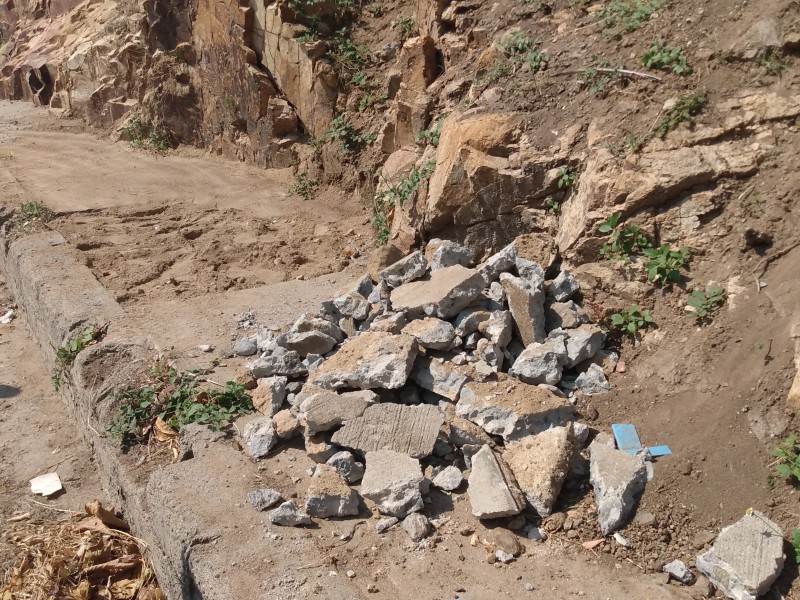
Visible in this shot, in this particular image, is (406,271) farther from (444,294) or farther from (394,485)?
(394,485)

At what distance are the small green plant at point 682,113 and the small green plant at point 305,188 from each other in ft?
14.9

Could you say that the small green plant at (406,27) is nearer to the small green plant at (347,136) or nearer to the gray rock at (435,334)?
the small green plant at (347,136)

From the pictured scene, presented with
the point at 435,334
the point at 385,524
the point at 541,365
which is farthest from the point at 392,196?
the point at 385,524

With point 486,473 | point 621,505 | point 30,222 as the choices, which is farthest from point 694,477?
point 30,222

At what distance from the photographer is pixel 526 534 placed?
2.92 m

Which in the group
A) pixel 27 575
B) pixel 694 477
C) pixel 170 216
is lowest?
pixel 27 575

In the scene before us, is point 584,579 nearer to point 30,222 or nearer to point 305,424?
point 305,424

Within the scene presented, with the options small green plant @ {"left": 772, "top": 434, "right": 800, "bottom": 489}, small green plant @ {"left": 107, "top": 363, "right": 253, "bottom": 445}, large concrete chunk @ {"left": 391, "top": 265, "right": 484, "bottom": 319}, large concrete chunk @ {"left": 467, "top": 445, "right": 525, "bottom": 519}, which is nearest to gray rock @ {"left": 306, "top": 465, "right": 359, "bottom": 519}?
large concrete chunk @ {"left": 467, "top": 445, "right": 525, "bottom": 519}

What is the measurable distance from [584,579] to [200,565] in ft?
5.20

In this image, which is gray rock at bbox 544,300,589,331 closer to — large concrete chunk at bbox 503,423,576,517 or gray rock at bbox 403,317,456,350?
gray rock at bbox 403,317,456,350

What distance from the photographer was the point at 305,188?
782 cm

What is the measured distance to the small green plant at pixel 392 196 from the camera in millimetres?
5266

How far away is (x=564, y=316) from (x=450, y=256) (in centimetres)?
97

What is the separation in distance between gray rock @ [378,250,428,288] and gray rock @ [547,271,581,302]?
0.85 metres
